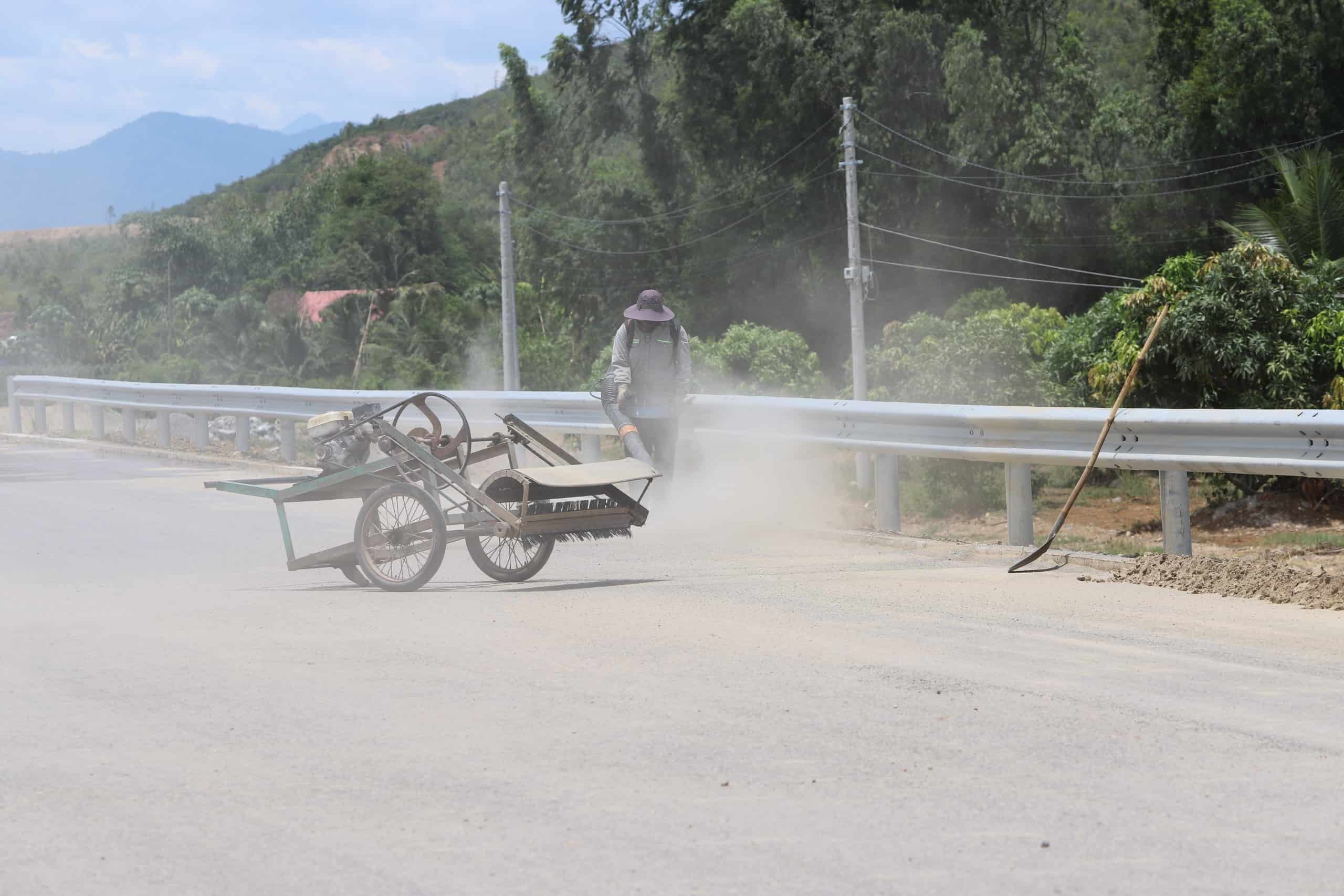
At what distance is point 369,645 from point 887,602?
108 inches

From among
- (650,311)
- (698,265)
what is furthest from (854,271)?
(650,311)

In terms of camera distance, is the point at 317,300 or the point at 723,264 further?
the point at 317,300

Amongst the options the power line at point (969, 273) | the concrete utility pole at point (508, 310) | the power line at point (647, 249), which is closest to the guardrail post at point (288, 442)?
the concrete utility pole at point (508, 310)

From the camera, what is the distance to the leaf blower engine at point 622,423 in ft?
39.1

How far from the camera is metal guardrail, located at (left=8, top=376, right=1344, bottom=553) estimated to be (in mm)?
9578

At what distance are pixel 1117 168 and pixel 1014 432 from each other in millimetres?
42119

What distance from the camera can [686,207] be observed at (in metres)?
63.2

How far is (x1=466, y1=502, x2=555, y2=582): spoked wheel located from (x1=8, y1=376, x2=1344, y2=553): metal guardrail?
3.31m

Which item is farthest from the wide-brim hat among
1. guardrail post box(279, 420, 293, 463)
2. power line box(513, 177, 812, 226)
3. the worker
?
power line box(513, 177, 812, 226)

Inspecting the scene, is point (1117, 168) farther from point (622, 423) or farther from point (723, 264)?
point (622, 423)

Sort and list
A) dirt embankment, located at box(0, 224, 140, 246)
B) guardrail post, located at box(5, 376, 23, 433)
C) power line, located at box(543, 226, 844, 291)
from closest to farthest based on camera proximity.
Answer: guardrail post, located at box(5, 376, 23, 433) < power line, located at box(543, 226, 844, 291) < dirt embankment, located at box(0, 224, 140, 246)

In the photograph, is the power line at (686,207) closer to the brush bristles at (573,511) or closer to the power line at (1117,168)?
the power line at (1117,168)

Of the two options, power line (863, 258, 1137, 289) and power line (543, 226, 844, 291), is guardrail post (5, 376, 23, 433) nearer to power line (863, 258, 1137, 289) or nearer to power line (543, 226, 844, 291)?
power line (863, 258, 1137, 289)

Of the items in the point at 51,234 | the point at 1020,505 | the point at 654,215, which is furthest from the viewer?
the point at 51,234
